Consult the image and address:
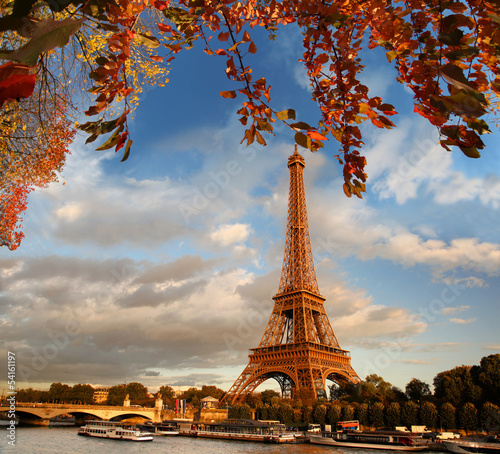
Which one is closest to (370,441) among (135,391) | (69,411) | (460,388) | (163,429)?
(460,388)

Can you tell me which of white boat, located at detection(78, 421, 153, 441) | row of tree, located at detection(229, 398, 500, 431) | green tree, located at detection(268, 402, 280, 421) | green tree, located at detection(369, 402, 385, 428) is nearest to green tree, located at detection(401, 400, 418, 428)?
row of tree, located at detection(229, 398, 500, 431)

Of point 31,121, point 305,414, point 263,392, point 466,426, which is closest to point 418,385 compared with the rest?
point 466,426

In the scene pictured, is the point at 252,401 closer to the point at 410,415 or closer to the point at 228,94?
the point at 410,415

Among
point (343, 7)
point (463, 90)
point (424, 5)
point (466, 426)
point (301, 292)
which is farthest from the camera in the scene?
point (301, 292)

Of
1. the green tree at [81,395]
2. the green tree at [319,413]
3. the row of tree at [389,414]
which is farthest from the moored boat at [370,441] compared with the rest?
the green tree at [81,395]

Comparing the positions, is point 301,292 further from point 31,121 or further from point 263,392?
point 31,121

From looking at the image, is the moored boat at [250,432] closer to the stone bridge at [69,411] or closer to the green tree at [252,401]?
the green tree at [252,401]

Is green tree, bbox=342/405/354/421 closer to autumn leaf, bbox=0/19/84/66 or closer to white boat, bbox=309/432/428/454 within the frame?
white boat, bbox=309/432/428/454
